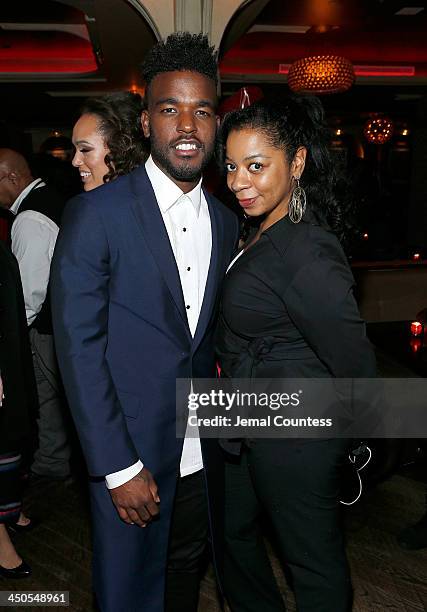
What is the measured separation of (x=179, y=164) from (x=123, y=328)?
449 millimetres

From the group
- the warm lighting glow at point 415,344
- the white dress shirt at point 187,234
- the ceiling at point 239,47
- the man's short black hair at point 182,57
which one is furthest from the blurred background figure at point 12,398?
the ceiling at point 239,47

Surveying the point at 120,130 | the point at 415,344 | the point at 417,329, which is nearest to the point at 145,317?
the point at 120,130

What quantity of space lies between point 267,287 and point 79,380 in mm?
544

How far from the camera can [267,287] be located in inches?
59.9

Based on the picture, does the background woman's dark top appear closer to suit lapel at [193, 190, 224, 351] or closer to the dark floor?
suit lapel at [193, 190, 224, 351]

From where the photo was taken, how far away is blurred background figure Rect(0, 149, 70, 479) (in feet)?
8.96

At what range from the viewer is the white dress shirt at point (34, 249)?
272 centimetres

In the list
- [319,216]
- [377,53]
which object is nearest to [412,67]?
[377,53]

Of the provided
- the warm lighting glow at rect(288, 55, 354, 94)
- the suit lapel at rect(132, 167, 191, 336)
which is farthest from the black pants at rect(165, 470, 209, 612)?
the warm lighting glow at rect(288, 55, 354, 94)

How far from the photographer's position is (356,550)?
251 centimetres

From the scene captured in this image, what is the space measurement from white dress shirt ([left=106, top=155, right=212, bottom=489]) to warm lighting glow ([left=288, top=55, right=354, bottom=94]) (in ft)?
12.3

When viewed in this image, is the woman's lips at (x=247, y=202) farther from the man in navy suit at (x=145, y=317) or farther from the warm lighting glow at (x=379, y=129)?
the warm lighting glow at (x=379, y=129)

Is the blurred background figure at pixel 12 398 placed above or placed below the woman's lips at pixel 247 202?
below

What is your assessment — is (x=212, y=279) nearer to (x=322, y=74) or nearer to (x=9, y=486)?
(x=9, y=486)
